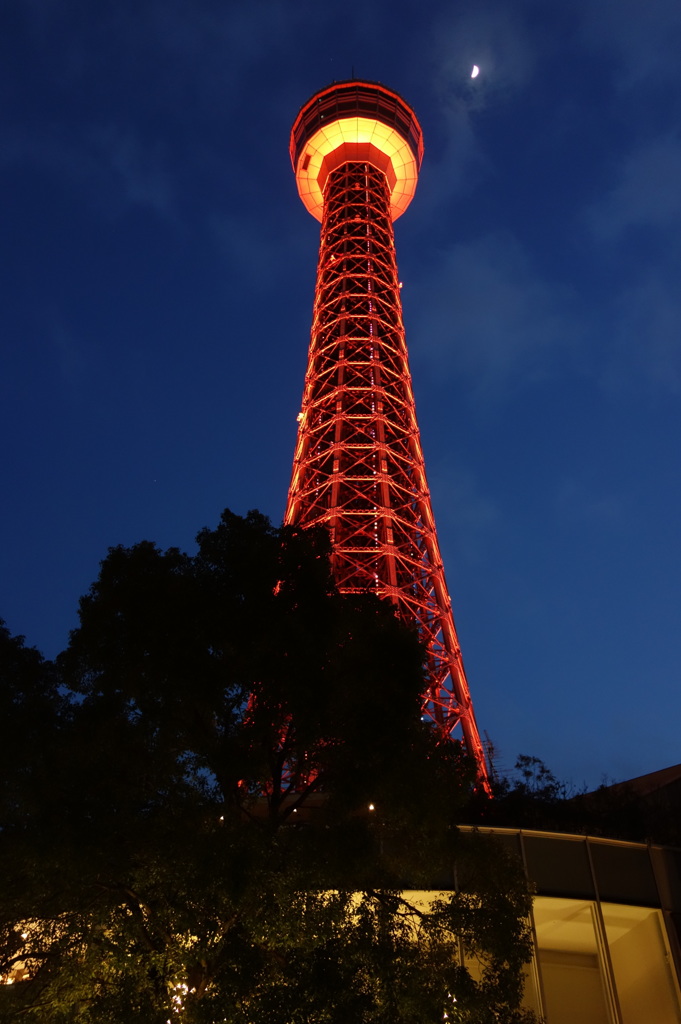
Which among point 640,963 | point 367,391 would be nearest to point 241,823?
point 640,963

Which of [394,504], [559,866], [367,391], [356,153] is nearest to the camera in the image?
[559,866]

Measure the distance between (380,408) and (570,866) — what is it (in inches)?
986

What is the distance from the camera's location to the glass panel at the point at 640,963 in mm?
16156

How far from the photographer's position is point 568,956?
16672mm

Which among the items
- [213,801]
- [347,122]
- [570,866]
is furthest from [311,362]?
[213,801]

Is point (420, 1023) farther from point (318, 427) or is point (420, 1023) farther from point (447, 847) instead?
point (318, 427)

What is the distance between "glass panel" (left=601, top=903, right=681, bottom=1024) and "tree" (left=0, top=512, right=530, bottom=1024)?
509 cm

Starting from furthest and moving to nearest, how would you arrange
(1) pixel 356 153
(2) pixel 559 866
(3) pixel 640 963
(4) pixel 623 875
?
1. (1) pixel 356 153
2. (4) pixel 623 875
3. (2) pixel 559 866
4. (3) pixel 640 963

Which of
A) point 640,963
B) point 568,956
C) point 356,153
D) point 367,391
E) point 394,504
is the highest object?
point 356,153

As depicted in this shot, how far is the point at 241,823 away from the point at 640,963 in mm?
10088

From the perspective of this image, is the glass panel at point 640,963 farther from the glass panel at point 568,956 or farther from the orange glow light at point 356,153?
the orange glow light at point 356,153

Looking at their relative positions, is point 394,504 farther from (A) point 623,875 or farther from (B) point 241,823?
(B) point 241,823

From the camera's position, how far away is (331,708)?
12625 millimetres

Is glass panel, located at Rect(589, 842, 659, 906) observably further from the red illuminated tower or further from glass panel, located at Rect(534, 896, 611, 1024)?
the red illuminated tower
